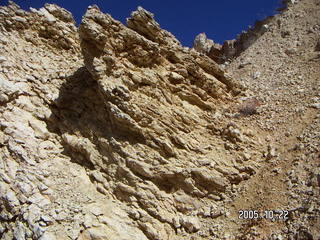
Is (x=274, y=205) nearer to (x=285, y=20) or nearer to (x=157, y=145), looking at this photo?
(x=157, y=145)

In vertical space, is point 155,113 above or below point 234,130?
below

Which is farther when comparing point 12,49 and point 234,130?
point 12,49

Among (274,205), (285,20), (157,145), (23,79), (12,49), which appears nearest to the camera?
(274,205)

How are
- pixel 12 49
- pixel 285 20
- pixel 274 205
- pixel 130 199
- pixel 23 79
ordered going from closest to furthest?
pixel 274 205
pixel 130 199
pixel 23 79
pixel 12 49
pixel 285 20

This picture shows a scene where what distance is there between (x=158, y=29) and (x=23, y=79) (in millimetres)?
5744

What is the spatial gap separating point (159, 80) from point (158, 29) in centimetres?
258

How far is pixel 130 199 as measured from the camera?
8.35m

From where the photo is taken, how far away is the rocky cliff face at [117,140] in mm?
7805

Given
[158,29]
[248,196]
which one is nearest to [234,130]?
[248,196]

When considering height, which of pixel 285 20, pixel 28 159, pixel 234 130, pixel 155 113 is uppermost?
pixel 285 20

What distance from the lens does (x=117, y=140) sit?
9.16 m

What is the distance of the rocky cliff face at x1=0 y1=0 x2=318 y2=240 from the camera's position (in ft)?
25.6

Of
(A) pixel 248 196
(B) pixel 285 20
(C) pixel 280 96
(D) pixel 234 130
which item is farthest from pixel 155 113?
(B) pixel 285 20

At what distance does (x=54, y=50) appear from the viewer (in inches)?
498
